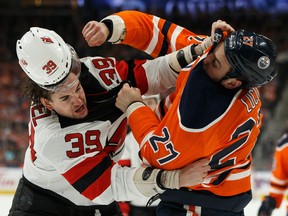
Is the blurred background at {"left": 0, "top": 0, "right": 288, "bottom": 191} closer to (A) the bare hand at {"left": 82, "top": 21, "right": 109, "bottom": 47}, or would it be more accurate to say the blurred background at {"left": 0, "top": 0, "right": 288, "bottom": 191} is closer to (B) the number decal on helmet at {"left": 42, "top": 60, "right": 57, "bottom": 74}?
(A) the bare hand at {"left": 82, "top": 21, "right": 109, "bottom": 47}

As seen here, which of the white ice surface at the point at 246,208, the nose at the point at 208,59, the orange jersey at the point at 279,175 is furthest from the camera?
the white ice surface at the point at 246,208

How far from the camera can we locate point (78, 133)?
79.6 inches

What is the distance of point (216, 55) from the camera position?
1.77 metres

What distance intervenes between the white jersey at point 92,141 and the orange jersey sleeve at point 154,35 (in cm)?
11

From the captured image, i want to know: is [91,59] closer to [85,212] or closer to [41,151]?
[41,151]

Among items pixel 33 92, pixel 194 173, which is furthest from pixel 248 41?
pixel 33 92

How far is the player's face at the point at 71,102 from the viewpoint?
6.46 ft

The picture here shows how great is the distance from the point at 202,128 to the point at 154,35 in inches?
27.2

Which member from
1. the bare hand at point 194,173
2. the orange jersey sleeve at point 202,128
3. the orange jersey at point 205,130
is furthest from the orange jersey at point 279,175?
the bare hand at point 194,173

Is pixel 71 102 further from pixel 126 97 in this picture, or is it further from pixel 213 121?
pixel 213 121

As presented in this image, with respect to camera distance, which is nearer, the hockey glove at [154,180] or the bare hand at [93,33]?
the hockey glove at [154,180]

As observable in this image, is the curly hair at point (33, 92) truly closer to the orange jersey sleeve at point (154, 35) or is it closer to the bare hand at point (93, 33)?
the bare hand at point (93, 33)

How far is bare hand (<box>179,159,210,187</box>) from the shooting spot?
6.04 feet

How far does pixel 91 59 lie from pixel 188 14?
6806 millimetres
